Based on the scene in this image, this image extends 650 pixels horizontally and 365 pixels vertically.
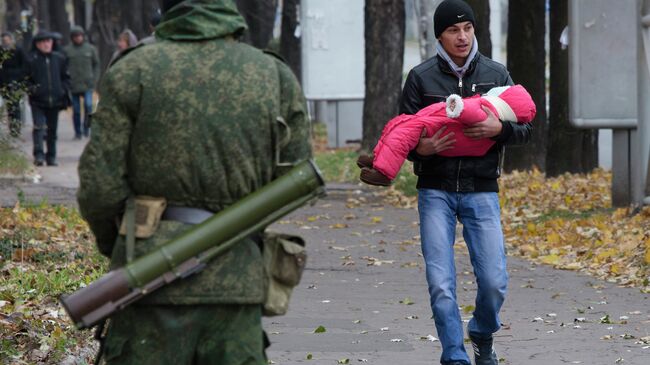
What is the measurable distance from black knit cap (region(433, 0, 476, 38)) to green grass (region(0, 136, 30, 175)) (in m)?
5.68

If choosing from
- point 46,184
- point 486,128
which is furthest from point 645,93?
point 46,184

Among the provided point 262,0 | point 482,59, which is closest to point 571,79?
point 482,59

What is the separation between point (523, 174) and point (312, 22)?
30.7ft

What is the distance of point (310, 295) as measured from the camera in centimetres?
1045

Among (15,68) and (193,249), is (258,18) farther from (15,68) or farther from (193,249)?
(193,249)

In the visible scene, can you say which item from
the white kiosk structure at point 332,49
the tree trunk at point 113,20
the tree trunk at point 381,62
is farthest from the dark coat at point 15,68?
the tree trunk at point 113,20

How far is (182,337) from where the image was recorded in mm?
4512

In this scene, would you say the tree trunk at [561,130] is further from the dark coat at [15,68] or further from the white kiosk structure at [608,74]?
the dark coat at [15,68]

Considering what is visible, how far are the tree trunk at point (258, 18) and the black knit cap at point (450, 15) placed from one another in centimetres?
2992

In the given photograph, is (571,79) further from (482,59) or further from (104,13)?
(104,13)

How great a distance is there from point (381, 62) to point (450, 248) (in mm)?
15712

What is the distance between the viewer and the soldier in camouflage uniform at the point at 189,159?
14.8 feet

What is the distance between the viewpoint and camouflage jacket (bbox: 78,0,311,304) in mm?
4535

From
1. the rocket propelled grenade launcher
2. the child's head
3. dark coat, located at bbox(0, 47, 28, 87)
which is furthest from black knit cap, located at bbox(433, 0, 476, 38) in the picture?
dark coat, located at bbox(0, 47, 28, 87)
